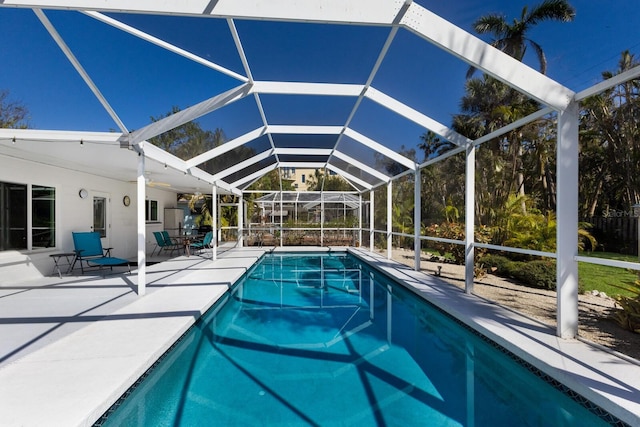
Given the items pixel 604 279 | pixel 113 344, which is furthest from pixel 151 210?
pixel 604 279

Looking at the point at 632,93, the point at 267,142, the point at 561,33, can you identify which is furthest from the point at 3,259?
the point at 632,93

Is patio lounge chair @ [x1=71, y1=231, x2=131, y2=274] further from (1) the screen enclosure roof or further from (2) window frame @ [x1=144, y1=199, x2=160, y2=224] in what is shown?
(2) window frame @ [x1=144, y1=199, x2=160, y2=224]

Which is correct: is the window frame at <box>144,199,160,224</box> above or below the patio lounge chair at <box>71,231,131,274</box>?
above

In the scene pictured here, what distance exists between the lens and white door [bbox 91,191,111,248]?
32.4ft

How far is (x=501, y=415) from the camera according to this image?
296 centimetres

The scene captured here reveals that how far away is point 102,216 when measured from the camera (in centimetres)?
1016

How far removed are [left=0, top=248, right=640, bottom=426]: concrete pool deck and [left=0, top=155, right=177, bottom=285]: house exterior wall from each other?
79 centimetres

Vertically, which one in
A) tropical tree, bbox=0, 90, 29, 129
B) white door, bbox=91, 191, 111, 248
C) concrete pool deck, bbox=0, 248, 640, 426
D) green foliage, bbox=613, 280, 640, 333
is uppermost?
tropical tree, bbox=0, 90, 29, 129

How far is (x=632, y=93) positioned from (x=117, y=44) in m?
15.9

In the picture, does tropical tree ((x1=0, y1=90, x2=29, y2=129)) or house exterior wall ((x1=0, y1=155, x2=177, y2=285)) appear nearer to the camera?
tropical tree ((x1=0, y1=90, x2=29, y2=129))

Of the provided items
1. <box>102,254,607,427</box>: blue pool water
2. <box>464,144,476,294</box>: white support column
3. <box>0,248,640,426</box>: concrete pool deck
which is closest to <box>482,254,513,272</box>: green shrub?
<box>0,248,640,426</box>: concrete pool deck

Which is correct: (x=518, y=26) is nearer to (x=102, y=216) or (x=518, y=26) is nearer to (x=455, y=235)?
(x=455, y=235)

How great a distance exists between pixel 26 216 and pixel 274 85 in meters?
6.16

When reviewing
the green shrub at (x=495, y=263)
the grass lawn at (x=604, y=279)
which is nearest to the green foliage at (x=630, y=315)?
the grass lawn at (x=604, y=279)
